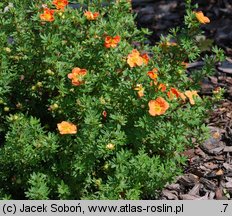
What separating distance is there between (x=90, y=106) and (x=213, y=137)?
1.30 m

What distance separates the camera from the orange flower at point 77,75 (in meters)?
3.04

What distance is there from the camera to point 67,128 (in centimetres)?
304

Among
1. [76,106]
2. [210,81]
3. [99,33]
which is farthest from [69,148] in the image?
[210,81]

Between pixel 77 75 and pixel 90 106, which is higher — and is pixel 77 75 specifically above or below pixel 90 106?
above

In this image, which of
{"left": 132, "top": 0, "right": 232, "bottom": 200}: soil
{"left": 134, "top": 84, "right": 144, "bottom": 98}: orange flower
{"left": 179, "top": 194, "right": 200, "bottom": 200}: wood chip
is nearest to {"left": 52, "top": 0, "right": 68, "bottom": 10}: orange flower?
{"left": 134, "top": 84, "right": 144, "bottom": 98}: orange flower

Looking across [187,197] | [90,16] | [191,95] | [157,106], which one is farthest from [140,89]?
[187,197]

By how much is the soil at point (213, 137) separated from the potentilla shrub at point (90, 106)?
0.29 meters

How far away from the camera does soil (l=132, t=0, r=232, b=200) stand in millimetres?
3666

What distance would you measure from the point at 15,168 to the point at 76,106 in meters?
0.51

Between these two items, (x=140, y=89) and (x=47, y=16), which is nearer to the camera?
(x=140, y=89)

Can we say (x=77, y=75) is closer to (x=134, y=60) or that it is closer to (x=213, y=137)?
(x=134, y=60)

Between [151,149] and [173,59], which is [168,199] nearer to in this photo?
[151,149]

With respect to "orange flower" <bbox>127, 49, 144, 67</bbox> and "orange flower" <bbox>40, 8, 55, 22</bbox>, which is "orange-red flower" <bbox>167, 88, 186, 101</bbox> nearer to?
"orange flower" <bbox>127, 49, 144, 67</bbox>

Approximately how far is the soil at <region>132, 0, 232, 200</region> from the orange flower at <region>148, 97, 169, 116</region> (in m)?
0.60
